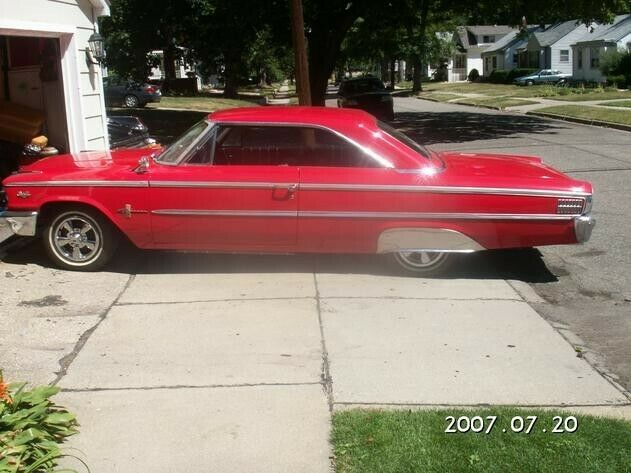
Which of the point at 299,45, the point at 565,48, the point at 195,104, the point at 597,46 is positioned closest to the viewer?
the point at 299,45

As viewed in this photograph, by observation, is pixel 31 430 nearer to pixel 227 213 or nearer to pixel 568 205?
pixel 227 213

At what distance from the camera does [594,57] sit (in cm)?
5934

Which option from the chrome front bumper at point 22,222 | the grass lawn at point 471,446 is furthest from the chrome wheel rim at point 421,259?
the chrome front bumper at point 22,222

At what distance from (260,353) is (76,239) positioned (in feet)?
9.12

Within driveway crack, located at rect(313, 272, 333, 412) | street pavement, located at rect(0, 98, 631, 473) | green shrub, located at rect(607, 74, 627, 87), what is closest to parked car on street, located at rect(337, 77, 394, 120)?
street pavement, located at rect(0, 98, 631, 473)

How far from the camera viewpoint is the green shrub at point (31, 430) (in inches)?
135

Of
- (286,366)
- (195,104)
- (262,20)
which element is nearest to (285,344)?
(286,366)

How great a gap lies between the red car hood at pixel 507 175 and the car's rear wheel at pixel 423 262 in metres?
0.70

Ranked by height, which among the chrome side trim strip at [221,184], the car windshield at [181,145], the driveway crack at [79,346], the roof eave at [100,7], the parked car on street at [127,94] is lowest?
the driveway crack at [79,346]

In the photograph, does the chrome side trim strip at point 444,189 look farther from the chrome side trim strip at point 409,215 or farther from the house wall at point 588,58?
the house wall at point 588,58

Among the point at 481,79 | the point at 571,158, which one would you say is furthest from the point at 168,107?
the point at 481,79

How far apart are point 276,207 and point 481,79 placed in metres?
73.0

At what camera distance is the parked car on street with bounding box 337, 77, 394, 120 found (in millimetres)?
25562

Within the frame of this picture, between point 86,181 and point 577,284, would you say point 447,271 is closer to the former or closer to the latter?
point 577,284
